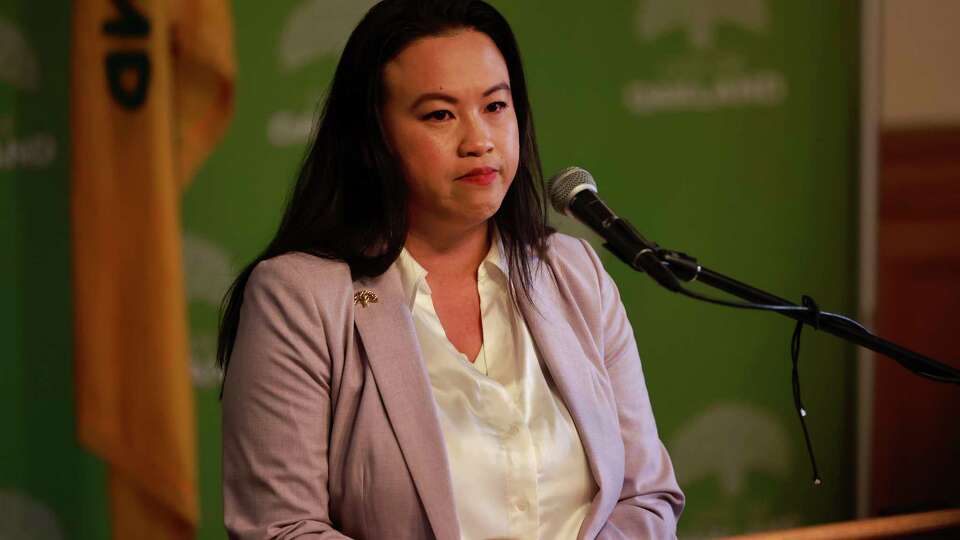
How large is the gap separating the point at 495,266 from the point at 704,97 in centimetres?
207

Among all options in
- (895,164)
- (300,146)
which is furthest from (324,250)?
(895,164)

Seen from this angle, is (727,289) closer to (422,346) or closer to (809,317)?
(809,317)

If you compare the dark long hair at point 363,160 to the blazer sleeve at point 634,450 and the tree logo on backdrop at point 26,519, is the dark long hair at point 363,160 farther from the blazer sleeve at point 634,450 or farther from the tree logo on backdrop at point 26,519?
the tree logo on backdrop at point 26,519

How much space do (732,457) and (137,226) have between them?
211 cm

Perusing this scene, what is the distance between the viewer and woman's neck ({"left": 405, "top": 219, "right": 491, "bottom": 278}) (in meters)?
1.91

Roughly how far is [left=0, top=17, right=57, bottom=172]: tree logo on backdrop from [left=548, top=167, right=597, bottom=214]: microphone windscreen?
194 cm

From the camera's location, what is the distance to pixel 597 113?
12.1ft

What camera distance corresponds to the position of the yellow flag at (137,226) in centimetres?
292

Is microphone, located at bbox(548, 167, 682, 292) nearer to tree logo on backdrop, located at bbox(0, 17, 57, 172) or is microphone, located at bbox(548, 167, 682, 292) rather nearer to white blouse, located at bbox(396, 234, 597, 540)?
white blouse, located at bbox(396, 234, 597, 540)

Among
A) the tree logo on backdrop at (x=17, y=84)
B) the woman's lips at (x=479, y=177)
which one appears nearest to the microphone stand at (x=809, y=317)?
the woman's lips at (x=479, y=177)

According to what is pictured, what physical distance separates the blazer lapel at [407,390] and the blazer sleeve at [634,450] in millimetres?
322

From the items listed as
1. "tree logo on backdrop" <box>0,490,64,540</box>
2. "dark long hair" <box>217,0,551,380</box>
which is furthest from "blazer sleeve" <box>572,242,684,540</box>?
"tree logo on backdrop" <box>0,490,64,540</box>

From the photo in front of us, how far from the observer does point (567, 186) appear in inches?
63.1

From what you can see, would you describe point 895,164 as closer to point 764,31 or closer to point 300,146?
point 764,31
